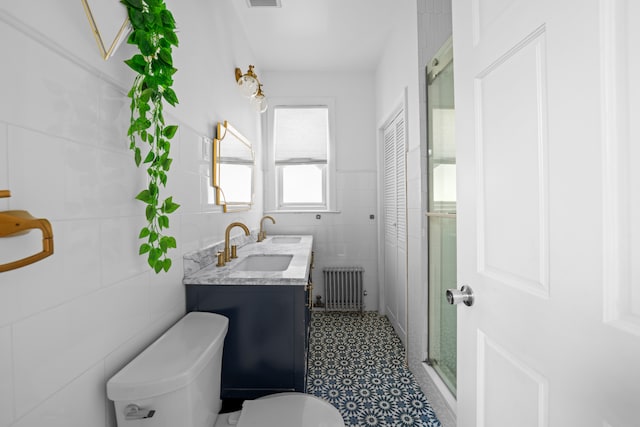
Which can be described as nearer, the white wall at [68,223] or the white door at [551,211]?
the white door at [551,211]

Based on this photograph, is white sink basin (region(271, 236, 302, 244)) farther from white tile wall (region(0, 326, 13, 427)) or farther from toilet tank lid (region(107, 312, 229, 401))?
white tile wall (region(0, 326, 13, 427))

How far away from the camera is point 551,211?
55cm

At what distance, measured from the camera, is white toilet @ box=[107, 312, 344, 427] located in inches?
32.7

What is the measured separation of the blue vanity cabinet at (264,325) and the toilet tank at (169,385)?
0.31m

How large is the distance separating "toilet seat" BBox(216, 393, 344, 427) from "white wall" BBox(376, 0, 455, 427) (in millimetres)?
792

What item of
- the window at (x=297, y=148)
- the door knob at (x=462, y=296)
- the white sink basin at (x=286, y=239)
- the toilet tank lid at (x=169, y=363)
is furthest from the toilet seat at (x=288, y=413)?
the window at (x=297, y=148)

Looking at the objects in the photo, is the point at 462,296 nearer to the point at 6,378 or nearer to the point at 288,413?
the point at 288,413

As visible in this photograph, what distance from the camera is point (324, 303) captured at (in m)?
3.35

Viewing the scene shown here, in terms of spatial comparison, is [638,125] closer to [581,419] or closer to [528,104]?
[528,104]

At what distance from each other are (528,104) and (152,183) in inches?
41.3

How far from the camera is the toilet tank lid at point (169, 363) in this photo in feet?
2.69

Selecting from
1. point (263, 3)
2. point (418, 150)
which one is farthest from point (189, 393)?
point (263, 3)

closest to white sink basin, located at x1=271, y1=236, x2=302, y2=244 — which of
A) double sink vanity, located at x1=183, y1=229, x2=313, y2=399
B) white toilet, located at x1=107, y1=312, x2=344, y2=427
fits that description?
double sink vanity, located at x1=183, y1=229, x2=313, y2=399

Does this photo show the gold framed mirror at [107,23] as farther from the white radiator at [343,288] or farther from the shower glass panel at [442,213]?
the white radiator at [343,288]
